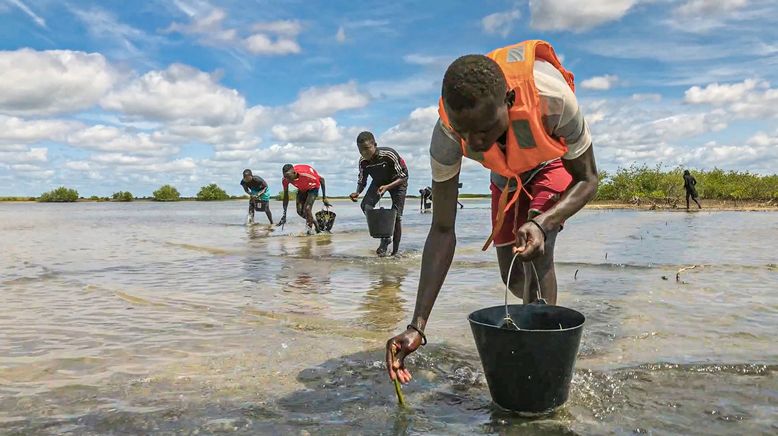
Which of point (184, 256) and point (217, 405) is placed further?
point (184, 256)

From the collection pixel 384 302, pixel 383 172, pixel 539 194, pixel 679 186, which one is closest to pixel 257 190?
pixel 383 172

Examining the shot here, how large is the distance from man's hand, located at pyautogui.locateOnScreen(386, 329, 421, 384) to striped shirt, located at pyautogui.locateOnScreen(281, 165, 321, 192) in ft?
39.9

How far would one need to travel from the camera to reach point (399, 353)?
2.68 meters

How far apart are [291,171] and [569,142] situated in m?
11.9

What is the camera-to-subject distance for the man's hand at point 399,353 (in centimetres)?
265

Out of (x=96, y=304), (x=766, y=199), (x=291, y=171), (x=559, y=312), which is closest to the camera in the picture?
(x=559, y=312)

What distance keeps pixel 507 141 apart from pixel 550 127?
212 mm

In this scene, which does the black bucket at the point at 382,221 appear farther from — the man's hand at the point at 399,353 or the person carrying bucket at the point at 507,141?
the man's hand at the point at 399,353

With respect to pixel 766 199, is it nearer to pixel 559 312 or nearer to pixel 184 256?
pixel 184 256

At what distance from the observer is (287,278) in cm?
750

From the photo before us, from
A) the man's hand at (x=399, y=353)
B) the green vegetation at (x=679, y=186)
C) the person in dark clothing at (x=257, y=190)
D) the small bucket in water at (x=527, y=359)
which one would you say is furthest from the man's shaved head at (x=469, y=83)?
the green vegetation at (x=679, y=186)

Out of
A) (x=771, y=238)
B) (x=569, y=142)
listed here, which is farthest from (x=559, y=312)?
(x=771, y=238)

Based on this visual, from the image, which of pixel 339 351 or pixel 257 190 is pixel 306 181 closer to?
pixel 257 190

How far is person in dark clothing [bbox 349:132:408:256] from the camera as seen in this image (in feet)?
31.4
